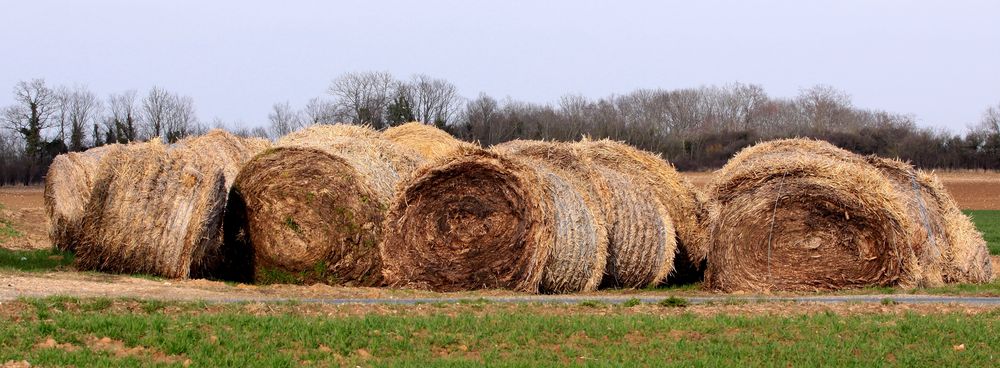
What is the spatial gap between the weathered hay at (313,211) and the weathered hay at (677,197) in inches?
146

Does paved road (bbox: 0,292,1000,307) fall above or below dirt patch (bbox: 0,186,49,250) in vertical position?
below

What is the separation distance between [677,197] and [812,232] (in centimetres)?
274

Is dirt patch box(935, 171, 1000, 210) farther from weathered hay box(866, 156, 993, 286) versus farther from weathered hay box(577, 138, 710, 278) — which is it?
weathered hay box(577, 138, 710, 278)

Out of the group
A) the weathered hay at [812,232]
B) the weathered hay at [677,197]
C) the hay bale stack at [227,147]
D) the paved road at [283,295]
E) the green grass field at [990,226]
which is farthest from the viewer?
the green grass field at [990,226]

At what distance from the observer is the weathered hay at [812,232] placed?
1545 cm

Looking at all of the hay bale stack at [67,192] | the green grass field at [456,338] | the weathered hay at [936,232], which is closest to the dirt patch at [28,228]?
the hay bale stack at [67,192]

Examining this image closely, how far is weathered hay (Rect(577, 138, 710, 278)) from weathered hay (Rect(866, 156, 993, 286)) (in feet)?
9.46

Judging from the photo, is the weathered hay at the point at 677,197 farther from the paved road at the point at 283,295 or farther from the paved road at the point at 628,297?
the paved road at the point at 628,297

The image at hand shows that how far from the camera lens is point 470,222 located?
52.2ft

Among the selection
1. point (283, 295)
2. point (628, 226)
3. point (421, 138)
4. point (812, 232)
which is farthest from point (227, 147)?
point (812, 232)

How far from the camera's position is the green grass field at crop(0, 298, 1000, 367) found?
30.3 ft

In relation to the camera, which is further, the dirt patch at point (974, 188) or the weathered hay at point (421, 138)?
the dirt patch at point (974, 188)

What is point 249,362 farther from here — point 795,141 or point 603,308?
point 795,141

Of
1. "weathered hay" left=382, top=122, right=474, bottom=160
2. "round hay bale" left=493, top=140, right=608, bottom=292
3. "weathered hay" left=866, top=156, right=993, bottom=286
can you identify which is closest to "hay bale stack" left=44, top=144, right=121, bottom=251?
"weathered hay" left=382, top=122, right=474, bottom=160
